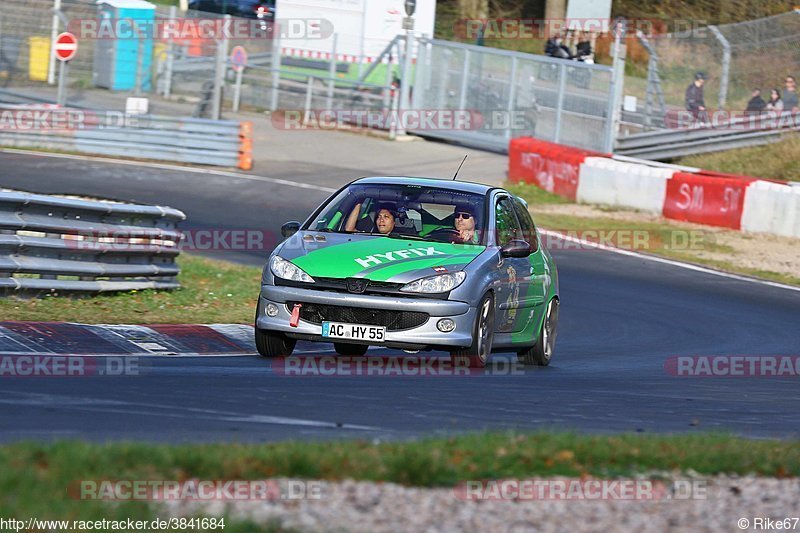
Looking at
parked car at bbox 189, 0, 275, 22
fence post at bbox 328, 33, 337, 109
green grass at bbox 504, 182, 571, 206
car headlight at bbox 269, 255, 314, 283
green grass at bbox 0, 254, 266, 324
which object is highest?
parked car at bbox 189, 0, 275, 22

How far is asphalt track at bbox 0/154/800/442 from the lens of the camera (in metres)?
7.04

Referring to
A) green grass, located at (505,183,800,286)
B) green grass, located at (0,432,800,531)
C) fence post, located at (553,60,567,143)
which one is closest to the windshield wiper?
green grass, located at (0,432,800,531)

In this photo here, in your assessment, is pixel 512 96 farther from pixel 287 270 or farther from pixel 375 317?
pixel 375 317

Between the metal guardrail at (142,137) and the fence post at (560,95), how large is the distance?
22.9 ft

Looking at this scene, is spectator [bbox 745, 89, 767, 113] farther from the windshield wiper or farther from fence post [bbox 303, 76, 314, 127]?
the windshield wiper

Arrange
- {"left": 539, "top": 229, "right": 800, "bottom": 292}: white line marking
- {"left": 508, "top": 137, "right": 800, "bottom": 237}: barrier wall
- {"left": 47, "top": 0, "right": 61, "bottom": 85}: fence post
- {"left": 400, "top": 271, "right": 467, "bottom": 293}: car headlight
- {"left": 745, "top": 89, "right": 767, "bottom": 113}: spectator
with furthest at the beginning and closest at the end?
{"left": 47, "top": 0, "right": 61, "bottom": 85}: fence post < {"left": 745, "top": 89, "right": 767, "bottom": 113}: spectator < {"left": 508, "top": 137, "right": 800, "bottom": 237}: barrier wall < {"left": 539, "top": 229, "right": 800, "bottom": 292}: white line marking < {"left": 400, "top": 271, "right": 467, "bottom": 293}: car headlight

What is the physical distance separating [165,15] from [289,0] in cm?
329

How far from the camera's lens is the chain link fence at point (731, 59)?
1000 inches

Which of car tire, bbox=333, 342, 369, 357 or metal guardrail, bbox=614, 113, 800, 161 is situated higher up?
metal guardrail, bbox=614, 113, 800, 161

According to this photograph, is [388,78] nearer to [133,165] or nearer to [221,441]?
[133,165]

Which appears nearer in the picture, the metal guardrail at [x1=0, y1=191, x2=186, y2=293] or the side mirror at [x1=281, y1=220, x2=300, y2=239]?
the side mirror at [x1=281, y1=220, x2=300, y2=239]

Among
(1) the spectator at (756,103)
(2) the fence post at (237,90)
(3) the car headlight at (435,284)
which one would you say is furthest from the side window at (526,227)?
(2) the fence post at (237,90)

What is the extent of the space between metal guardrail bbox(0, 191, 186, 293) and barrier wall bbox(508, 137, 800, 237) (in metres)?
11.2

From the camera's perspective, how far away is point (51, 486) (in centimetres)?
515
